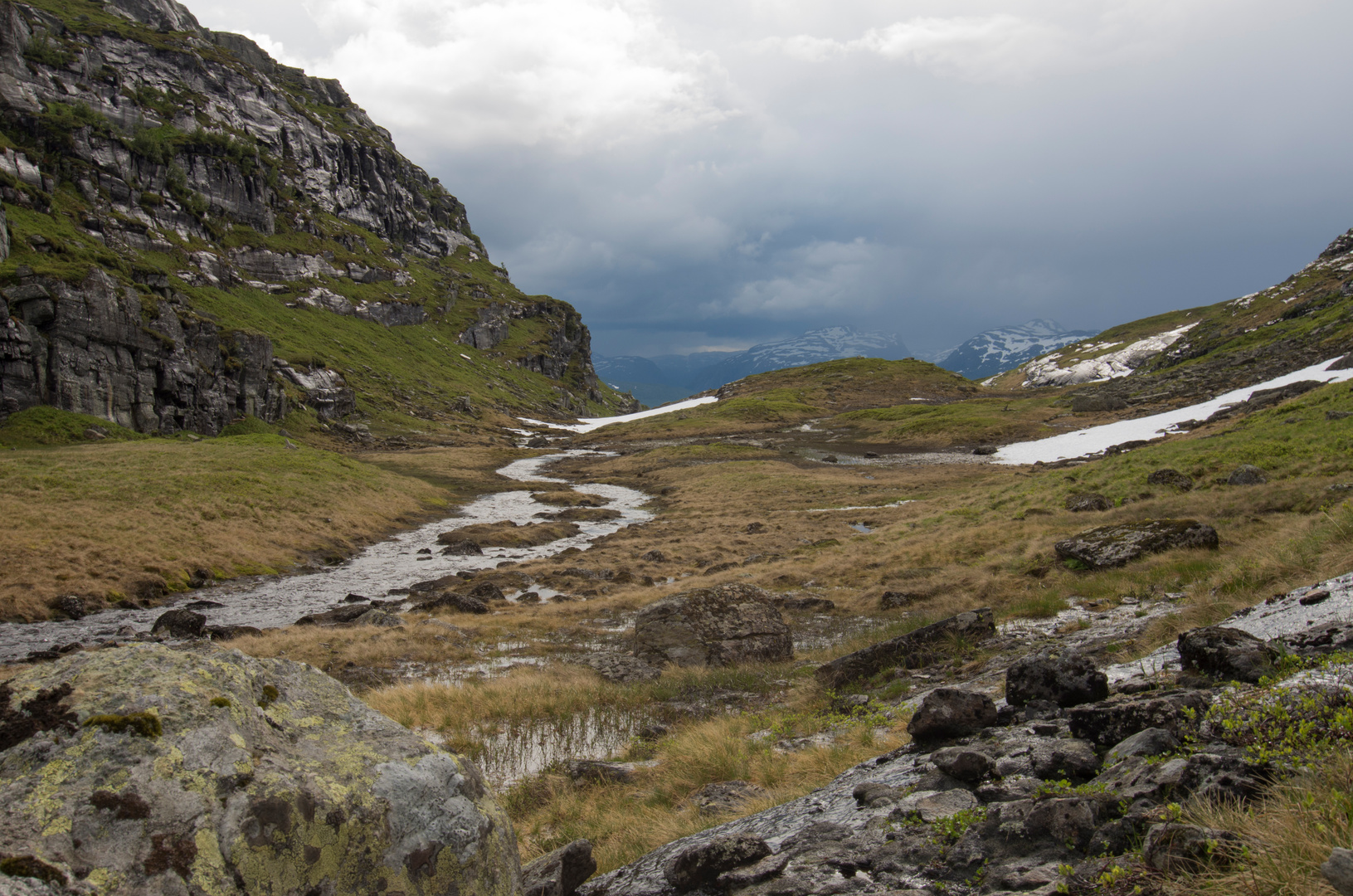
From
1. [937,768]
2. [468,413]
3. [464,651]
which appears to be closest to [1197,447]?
[937,768]

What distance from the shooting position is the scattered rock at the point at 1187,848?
10.3 feet

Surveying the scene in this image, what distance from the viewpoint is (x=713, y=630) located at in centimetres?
1628

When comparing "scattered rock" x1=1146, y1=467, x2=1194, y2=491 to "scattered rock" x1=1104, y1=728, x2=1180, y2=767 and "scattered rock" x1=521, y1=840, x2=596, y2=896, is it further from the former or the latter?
"scattered rock" x1=521, y1=840, x2=596, y2=896

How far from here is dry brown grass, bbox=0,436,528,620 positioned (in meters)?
25.4

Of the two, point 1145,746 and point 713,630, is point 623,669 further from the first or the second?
point 1145,746

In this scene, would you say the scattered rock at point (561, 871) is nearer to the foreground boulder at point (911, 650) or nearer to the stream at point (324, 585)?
the foreground boulder at point (911, 650)

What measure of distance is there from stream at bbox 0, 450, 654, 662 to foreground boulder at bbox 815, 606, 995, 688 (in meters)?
20.0

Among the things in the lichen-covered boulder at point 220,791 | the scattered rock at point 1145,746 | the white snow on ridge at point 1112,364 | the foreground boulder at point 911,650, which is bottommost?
the foreground boulder at point 911,650

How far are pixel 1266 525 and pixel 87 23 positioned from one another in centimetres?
25752

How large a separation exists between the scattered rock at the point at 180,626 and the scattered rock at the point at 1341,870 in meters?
25.5

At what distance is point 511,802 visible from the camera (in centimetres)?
872

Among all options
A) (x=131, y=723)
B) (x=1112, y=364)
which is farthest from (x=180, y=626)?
(x=1112, y=364)

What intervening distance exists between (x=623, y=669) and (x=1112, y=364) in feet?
602

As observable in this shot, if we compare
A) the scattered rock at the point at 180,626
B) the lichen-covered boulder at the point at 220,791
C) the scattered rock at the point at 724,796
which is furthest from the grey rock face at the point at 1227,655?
the scattered rock at the point at 180,626
